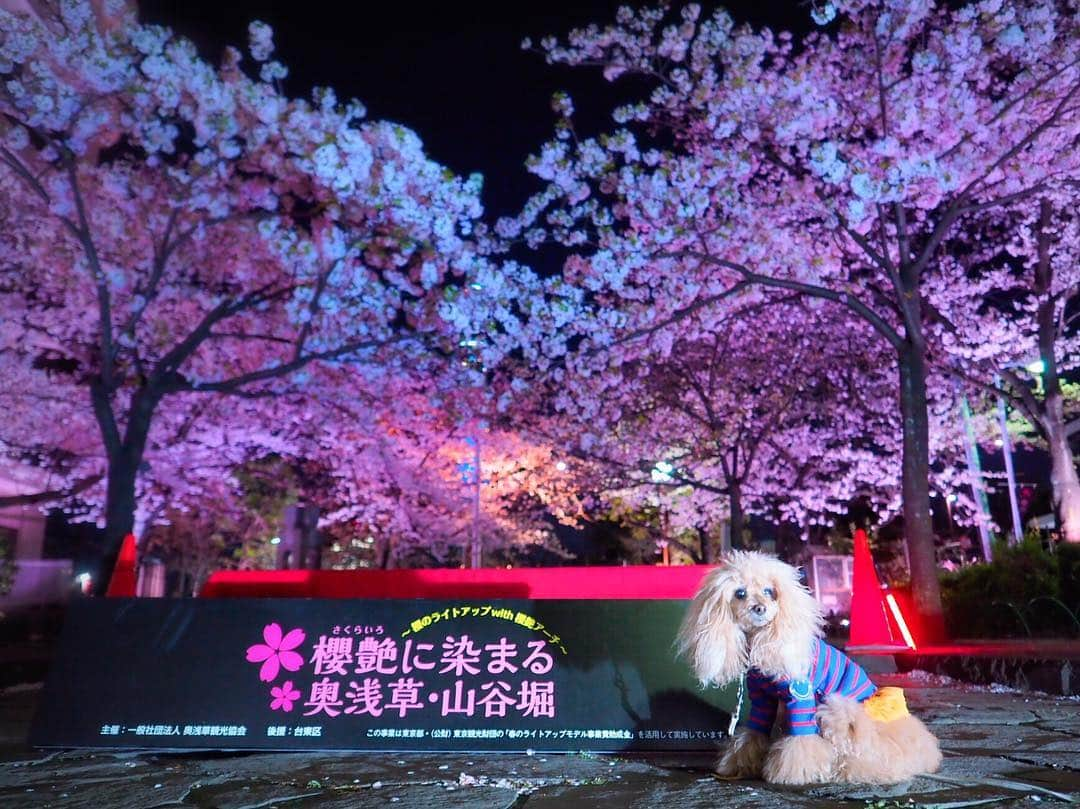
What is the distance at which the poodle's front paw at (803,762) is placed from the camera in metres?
3.59

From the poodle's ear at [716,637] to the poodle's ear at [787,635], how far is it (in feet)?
0.29

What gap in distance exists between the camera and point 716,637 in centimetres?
363

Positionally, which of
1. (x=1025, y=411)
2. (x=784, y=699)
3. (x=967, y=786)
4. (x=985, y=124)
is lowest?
(x=967, y=786)

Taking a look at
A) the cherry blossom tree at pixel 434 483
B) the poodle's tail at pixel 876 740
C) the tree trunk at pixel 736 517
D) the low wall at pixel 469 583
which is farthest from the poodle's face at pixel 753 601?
the cherry blossom tree at pixel 434 483

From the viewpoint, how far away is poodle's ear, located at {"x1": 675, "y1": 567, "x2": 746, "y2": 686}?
362 centimetres

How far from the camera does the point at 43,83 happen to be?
35.8ft

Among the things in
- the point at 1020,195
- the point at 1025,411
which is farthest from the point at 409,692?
the point at 1025,411

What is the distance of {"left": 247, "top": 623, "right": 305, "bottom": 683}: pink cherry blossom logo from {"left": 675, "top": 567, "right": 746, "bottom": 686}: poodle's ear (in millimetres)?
2347

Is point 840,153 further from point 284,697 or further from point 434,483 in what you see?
point 434,483

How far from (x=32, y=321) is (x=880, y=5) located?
14595 mm

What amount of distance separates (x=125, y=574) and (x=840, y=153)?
408 inches

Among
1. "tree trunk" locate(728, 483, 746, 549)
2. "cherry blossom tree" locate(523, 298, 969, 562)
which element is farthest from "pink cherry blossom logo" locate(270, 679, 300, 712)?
"tree trunk" locate(728, 483, 746, 549)

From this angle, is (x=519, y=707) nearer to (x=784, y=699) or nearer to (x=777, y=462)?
(x=784, y=699)

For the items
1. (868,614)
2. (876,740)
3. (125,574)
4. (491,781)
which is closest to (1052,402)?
(868,614)
